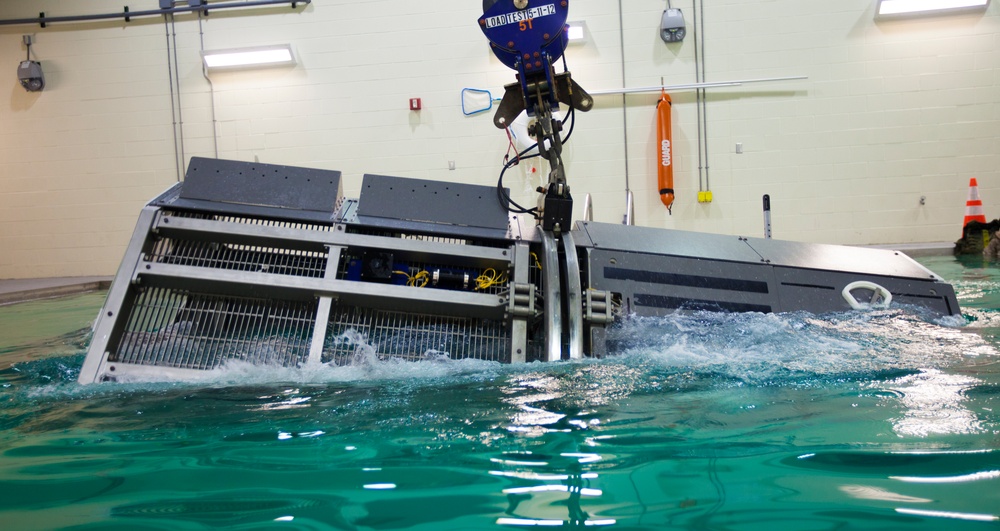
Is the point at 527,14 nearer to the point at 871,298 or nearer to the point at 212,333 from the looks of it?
the point at 212,333

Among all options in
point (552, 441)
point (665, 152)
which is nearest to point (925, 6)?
point (665, 152)

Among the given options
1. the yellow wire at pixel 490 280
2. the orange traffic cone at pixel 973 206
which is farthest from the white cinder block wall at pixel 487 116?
the yellow wire at pixel 490 280

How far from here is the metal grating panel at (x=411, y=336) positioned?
250cm

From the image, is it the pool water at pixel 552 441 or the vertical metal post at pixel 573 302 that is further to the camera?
the vertical metal post at pixel 573 302

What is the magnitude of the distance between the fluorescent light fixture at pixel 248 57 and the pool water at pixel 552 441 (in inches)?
224

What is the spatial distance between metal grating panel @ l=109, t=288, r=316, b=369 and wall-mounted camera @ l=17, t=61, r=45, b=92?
6679 millimetres

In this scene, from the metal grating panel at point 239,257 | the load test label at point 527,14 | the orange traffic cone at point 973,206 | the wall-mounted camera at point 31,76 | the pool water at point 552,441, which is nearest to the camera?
the pool water at point 552,441

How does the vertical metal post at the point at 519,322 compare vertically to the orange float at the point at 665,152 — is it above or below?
below

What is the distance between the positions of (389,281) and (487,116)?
16.7 ft

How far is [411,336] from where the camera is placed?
2.60 meters

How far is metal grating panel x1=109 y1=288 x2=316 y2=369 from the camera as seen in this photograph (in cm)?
245

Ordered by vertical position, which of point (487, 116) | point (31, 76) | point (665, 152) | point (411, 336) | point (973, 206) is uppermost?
point (31, 76)

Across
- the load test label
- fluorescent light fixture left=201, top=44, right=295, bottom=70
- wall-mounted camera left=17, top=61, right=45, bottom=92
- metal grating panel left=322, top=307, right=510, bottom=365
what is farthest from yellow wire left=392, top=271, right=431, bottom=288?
wall-mounted camera left=17, top=61, right=45, bottom=92

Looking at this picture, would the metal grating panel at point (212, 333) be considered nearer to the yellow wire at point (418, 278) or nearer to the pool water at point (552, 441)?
the pool water at point (552, 441)
